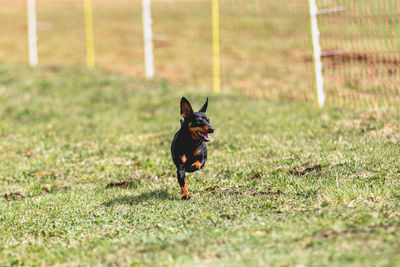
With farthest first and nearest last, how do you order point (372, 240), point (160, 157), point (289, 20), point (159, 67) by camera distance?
point (289, 20), point (159, 67), point (160, 157), point (372, 240)

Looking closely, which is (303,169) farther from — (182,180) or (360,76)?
(360,76)

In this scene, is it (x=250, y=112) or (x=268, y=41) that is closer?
(x=250, y=112)

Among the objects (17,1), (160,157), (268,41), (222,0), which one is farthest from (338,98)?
(17,1)

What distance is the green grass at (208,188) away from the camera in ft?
18.7

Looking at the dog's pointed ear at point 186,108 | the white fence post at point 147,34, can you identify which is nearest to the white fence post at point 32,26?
the white fence post at point 147,34

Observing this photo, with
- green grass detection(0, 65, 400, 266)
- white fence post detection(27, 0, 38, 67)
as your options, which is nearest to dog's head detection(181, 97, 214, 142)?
green grass detection(0, 65, 400, 266)

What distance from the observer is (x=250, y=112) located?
1556 centimetres

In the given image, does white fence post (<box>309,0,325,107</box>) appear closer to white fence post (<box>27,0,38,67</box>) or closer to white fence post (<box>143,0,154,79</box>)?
white fence post (<box>143,0,154,79</box>)

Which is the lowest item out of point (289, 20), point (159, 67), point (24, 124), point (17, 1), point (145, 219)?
point (145, 219)

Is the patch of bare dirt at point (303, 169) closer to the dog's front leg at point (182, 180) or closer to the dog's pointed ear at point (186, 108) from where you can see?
the dog's front leg at point (182, 180)

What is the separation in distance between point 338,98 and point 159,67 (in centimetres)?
983

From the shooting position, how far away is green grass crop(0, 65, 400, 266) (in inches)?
224

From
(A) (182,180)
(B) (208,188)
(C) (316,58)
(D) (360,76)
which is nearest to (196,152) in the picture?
(A) (182,180)

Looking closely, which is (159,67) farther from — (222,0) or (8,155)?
(222,0)
